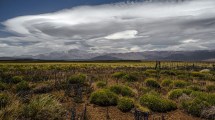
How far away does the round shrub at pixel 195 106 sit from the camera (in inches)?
500

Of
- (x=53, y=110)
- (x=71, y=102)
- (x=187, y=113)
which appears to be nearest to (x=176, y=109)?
(x=187, y=113)

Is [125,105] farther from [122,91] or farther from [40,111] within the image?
[40,111]

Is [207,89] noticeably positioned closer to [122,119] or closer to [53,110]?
[122,119]

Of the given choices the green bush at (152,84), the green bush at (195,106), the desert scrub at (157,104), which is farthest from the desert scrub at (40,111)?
the green bush at (152,84)

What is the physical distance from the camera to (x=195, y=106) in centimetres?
1288

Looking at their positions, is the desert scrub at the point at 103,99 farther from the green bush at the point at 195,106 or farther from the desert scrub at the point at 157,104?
the green bush at the point at 195,106

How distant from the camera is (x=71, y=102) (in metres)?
14.3

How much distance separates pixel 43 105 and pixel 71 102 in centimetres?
442

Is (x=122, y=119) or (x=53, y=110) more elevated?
(x=53, y=110)

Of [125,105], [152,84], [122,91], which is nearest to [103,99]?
[125,105]

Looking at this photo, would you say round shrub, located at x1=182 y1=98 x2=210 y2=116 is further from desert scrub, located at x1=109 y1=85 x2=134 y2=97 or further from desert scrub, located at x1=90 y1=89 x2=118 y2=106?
desert scrub, located at x1=90 y1=89 x2=118 y2=106

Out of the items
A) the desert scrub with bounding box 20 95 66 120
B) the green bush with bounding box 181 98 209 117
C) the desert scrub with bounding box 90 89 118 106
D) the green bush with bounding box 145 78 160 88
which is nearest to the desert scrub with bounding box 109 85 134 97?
the desert scrub with bounding box 90 89 118 106

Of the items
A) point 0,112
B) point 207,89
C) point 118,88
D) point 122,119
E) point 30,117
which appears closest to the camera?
point 0,112

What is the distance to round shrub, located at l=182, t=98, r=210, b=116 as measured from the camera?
41.6ft
